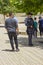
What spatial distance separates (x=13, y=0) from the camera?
19922 millimetres

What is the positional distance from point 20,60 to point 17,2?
8262 millimetres

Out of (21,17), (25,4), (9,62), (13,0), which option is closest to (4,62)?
(9,62)

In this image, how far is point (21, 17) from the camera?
63906 millimetres

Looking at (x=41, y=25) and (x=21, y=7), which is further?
(x=41, y=25)

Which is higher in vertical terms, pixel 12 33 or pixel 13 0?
pixel 13 0

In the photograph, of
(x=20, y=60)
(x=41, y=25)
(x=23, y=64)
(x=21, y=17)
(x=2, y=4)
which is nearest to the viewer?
(x=23, y=64)

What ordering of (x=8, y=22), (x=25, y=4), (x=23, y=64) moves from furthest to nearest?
(x=25, y=4)
(x=8, y=22)
(x=23, y=64)

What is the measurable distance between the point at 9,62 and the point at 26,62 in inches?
24.5

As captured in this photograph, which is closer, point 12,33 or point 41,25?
point 12,33

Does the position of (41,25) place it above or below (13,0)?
below

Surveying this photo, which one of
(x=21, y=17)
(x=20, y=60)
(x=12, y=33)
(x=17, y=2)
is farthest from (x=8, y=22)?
(x=21, y=17)

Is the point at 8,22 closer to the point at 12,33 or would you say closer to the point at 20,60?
the point at 12,33

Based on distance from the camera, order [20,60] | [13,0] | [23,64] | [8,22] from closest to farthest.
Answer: [23,64] → [20,60] → [8,22] → [13,0]

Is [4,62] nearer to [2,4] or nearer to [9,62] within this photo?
[9,62]
